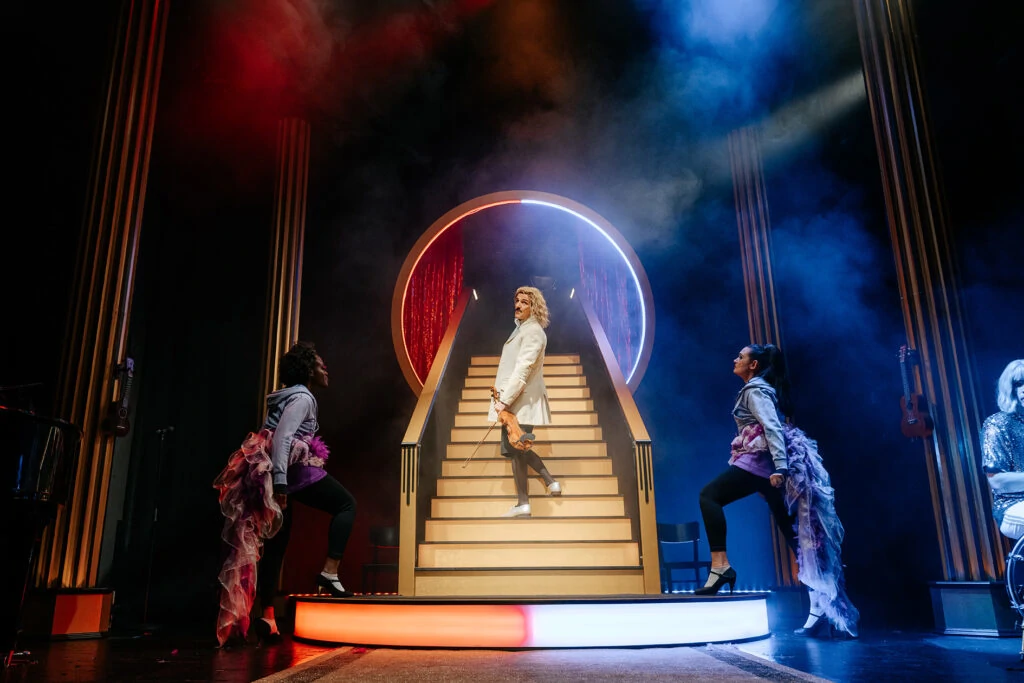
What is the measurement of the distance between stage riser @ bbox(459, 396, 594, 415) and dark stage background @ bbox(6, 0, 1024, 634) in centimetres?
85

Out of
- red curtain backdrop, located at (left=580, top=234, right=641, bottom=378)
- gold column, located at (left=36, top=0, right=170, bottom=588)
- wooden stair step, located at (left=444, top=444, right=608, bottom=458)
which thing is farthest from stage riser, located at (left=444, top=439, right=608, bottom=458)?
gold column, located at (left=36, top=0, right=170, bottom=588)

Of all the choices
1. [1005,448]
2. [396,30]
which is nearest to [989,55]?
[1005,448]

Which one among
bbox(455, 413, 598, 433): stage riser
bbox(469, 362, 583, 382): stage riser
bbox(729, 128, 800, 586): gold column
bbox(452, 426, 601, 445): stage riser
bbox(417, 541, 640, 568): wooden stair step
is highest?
bbox(729, 128, 800, 586): gold column

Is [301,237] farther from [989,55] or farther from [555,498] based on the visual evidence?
[989,55]

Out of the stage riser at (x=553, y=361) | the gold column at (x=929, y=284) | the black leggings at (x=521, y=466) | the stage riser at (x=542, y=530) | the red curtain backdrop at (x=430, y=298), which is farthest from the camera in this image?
the red curtain backdrop at (x=430, y=298)

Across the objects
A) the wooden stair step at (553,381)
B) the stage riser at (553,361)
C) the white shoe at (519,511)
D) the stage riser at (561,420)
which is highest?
the stage riser at (553,361)

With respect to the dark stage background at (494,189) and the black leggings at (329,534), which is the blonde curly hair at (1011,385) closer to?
the dark stage background at (494,189)

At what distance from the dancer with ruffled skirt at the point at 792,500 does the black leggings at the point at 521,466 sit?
1314 millimetres

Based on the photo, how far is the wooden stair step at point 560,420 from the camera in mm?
6273

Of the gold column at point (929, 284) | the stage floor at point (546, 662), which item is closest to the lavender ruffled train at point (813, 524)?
the stage floor at point (546, 662)

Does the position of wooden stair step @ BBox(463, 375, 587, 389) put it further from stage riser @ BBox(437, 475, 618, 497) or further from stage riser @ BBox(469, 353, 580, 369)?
stage riser @ BBox(437, 475, 618, 497)

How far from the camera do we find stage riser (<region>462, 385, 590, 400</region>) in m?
6.87

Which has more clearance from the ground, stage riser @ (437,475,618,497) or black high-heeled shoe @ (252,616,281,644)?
stage riser @ (437,475,618,497)

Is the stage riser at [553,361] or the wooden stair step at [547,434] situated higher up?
the stage riser at [553,361]
